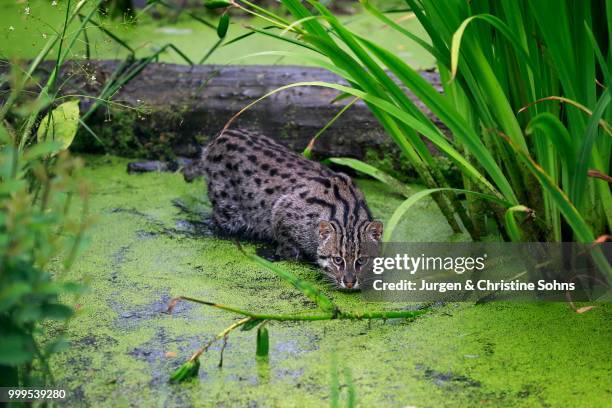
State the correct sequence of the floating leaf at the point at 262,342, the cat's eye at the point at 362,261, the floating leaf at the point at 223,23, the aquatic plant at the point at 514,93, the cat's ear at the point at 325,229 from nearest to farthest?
the floating leaf at the point at 262,342, the aquatic plant at the point at 514,93, the floating leaf at the point at 223,23, the cat's eye at the point at 362,261, the cat's ear at the point at 325,229

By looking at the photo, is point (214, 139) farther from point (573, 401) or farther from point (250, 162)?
point (573, 401)

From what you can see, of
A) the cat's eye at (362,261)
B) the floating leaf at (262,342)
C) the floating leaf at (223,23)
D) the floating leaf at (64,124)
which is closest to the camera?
the floating leaf at (262,342)

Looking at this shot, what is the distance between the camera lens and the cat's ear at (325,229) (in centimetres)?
478

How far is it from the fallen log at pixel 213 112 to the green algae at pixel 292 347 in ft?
4.16

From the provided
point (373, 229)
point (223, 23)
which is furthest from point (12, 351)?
point (373, 229)

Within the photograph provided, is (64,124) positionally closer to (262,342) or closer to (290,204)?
(290,204)

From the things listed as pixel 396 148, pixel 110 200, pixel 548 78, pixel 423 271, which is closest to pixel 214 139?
pixel 110 200

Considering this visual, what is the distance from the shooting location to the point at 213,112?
6074 mm

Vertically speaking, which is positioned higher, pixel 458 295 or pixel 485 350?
pixel 458 295

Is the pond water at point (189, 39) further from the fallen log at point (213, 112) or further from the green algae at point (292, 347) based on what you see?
the green algae at point (292, 347)

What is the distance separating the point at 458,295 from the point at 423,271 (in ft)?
1.09

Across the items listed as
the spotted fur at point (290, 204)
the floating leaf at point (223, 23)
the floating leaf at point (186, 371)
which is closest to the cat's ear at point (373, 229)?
the spotted fur at point (290, 204)

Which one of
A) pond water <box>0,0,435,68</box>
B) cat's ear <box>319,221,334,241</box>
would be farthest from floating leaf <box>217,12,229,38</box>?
pond water <box>0,0,435,68</box>

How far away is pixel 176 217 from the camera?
546cm
